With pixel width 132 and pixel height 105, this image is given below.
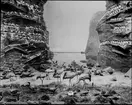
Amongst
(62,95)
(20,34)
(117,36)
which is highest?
(20,34)

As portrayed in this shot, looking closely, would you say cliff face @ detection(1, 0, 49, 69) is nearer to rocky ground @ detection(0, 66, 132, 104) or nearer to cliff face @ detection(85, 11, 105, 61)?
rocky ground @ detection(0, 66, 132, 104)

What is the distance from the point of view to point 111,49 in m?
8.71

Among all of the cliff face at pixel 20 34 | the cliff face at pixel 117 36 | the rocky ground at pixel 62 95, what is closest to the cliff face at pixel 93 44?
the cliff face at pixel 117 36

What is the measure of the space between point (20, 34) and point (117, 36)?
217 inches

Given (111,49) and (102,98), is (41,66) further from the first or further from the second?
(102,98)

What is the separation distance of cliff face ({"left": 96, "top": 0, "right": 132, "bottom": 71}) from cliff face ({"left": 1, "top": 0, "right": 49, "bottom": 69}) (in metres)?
4.21

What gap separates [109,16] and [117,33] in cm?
146

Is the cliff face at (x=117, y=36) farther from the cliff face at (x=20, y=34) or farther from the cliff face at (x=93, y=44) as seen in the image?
the cliff face at (x=93, y=44)

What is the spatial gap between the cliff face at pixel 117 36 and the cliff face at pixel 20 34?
4.21 metres

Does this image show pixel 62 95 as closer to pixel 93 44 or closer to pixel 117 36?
pixel 117 36

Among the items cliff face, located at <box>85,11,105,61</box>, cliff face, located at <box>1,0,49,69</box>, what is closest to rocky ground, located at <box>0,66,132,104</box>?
cliff face, located at <box>1,0,49,69</box>

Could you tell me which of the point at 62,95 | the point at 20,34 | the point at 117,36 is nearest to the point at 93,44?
the point at 117,36

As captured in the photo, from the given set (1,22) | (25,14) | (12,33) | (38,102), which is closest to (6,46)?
(12,33)

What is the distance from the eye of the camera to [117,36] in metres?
8.50
